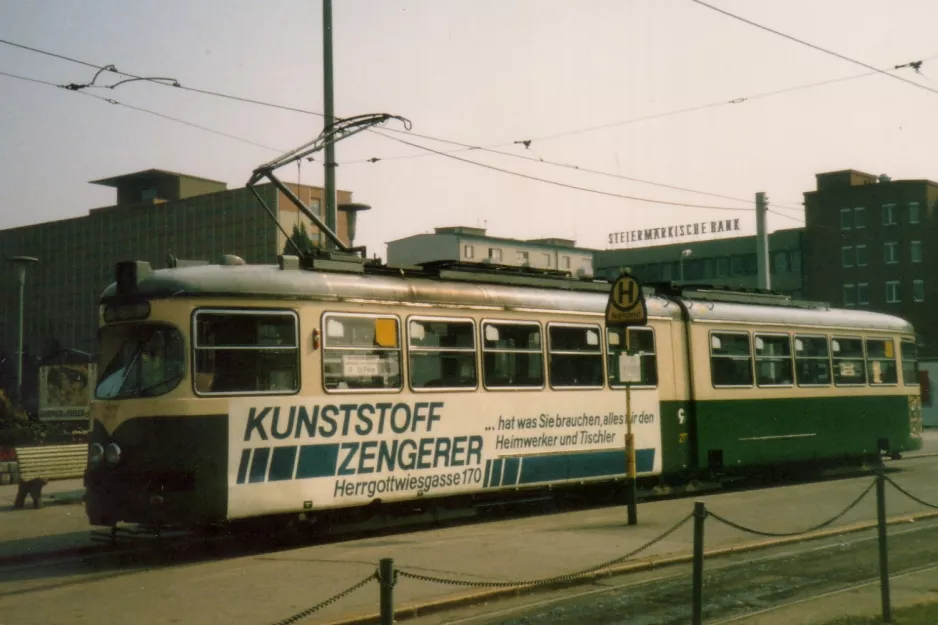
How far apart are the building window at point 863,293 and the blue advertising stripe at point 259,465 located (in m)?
72.7

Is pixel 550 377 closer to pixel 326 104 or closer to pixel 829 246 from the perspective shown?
pixel 326 104

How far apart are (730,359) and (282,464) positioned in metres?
9.12

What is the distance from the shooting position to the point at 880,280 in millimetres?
77062

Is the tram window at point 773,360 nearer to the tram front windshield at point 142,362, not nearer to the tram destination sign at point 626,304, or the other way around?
the tram destination sign at point 626,304

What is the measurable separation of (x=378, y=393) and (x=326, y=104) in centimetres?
644

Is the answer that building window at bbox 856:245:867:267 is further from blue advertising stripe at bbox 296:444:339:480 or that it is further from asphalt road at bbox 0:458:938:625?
blue advertising stripe at bbox 296:444:339:480

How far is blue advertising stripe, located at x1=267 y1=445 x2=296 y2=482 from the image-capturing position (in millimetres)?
11773

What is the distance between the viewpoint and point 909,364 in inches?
896

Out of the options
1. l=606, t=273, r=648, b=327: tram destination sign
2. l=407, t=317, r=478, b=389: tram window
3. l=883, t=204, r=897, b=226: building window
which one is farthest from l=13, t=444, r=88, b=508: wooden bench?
l=883, t=204, r=897, b=226: building window

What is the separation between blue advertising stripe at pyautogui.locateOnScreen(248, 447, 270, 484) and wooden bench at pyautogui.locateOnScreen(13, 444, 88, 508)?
16.3ft

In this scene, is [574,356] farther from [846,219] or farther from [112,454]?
[846,219]

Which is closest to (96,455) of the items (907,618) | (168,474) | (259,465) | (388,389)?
(168,474)

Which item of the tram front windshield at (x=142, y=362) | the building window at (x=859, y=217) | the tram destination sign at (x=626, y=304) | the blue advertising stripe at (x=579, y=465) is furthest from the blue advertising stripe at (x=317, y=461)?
the building window at (x=859, y=217)

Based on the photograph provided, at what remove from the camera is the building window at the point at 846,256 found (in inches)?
Result: 3103
